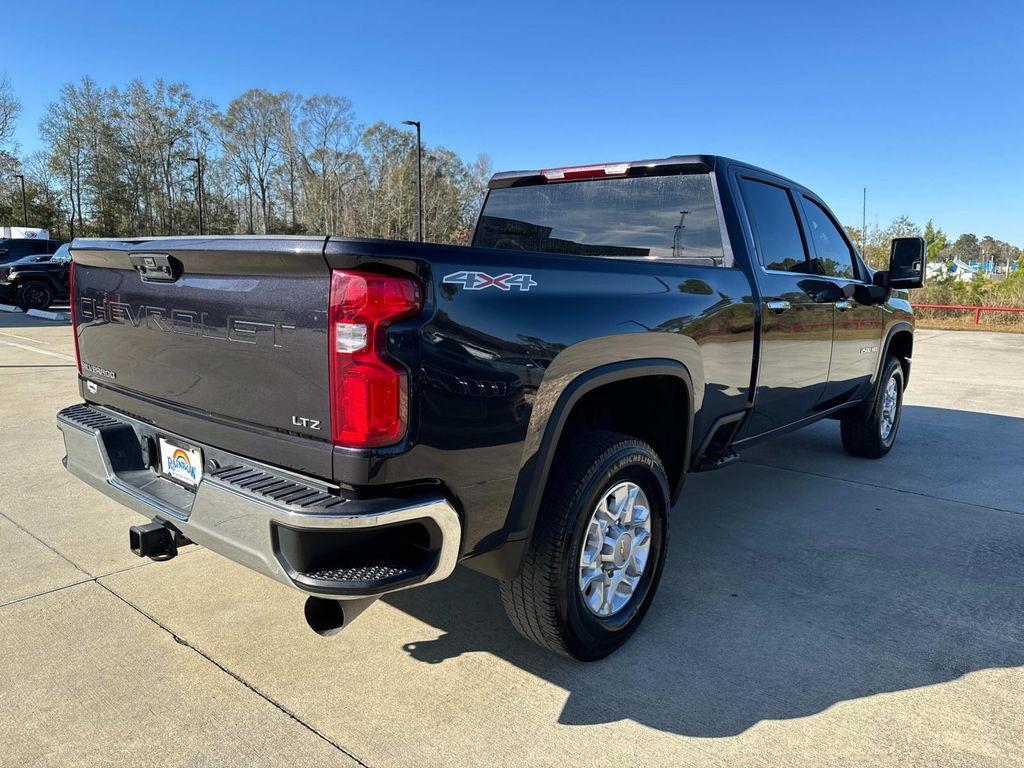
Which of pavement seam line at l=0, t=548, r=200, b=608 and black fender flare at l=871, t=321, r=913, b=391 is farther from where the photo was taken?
black fender flare at l=871, t=321, r=913, b=391

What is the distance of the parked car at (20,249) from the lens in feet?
67.3

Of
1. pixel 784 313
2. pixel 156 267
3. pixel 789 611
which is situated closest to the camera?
pixel 156 267

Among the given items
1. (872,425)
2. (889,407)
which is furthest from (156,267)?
(889,407)

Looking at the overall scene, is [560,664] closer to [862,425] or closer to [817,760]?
[817,760]

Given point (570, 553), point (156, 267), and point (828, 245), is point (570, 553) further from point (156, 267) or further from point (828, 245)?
point (828, 245)

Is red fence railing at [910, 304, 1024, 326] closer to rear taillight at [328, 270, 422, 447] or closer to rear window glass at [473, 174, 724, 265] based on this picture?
rear window glass at [473, 174, 724, 265]

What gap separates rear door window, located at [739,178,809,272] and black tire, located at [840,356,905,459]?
187cm

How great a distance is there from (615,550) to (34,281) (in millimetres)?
19990

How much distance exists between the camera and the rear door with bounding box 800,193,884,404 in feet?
15.4

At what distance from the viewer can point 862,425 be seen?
5852mm

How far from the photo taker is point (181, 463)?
270 centimetres

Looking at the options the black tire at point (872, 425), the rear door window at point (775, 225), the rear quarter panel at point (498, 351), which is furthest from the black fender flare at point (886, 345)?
the rear quarter panel at point (498, 351)

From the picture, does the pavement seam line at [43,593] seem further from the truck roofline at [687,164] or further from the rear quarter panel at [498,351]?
the truck roofline at [687,164]

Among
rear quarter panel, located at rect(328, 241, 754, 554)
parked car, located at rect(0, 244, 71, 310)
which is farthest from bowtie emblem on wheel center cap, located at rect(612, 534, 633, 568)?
parked car, located at rect(0, 244, 71, 310)
